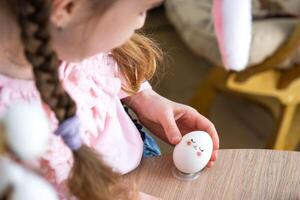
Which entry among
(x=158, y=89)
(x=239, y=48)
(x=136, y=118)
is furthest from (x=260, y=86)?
(x=239, y=48)

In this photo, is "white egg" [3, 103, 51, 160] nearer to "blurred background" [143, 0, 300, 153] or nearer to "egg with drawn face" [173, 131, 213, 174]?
"egg with drawn face" [173, 131, 213, 174]

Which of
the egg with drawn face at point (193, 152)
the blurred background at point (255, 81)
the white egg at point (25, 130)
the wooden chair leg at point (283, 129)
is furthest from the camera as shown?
the wooden chair leg at point (283, 129)

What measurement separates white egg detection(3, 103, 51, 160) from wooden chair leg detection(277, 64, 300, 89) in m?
1.15

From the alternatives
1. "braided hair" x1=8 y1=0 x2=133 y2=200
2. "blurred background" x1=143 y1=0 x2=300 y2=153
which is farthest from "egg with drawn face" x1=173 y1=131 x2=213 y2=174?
"blurred background" x1=143 y1=0 x2=300 y2=153

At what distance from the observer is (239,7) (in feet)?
1.68

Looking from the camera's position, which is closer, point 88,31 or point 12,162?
point 12,162

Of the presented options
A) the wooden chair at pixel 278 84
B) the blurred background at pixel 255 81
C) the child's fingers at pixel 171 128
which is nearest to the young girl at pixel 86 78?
the child's fingers at pixel 171 128

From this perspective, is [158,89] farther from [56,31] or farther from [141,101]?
[56,31]

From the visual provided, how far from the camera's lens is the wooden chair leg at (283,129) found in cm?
155

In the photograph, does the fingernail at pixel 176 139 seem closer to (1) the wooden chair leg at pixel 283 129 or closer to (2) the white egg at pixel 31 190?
(2) the white egg at pixel 31 190

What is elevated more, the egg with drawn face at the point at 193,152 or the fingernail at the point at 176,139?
the egg with drawn face at the point at 193,152

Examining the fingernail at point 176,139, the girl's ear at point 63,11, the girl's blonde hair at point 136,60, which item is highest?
the girl's ear at point 63,11

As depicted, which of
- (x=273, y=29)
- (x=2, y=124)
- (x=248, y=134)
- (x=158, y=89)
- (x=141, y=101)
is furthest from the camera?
(x=158, y=89)

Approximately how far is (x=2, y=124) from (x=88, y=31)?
0.17 metres
